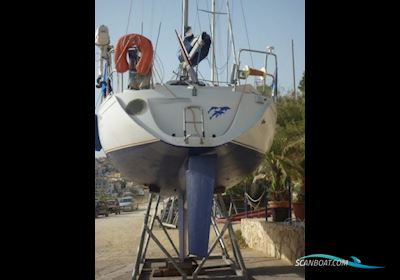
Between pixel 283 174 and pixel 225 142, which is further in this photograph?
pixel 283 174

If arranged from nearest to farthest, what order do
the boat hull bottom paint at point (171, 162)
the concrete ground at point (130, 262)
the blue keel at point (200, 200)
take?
the blue keel at point (200, 200) < the boat hull bottom paint at point (171, 162) < the concrete ground at point (130, 262)

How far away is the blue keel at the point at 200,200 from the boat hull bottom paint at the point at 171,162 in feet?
0.52

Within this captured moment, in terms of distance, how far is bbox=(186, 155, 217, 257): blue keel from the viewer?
6473 millimetres

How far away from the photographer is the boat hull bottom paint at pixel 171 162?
6.61m

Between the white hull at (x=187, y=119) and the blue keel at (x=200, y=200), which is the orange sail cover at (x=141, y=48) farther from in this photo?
the blue keel at (x=200, y=200)

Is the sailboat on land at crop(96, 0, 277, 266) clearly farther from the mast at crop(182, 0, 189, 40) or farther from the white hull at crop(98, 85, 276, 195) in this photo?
the mast at crop(182, 0, 189, 40)

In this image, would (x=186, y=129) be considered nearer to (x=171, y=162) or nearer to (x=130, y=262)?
(x=171, y=162)

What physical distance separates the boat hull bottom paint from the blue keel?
0.52 feet

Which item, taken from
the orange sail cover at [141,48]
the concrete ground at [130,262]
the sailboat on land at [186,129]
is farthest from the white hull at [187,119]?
the concrete ground at [130,262]
